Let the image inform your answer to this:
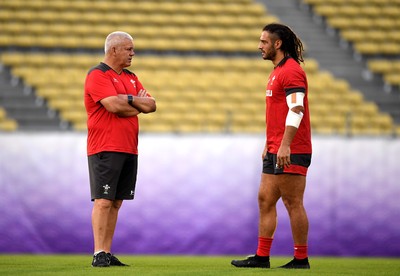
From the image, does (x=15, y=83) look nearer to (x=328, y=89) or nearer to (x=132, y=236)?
(x=328, y=89)

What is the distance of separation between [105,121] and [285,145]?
47.3 inches

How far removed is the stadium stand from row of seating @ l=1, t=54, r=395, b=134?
17 millimetres

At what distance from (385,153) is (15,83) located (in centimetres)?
746

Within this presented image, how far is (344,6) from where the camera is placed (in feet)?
57.3

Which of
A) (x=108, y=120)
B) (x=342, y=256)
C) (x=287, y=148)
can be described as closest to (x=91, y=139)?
(x=108, y=120)

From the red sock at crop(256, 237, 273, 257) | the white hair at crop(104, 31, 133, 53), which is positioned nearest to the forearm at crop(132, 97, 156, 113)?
the white hair at crop(104, 31, 133, 53)

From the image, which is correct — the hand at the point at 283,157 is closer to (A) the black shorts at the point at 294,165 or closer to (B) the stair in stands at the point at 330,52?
(A) the black shorts at the point at 294,165

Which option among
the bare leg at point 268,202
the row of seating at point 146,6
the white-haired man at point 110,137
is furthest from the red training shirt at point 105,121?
the row of seating at point 146,6

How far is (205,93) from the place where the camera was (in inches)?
550

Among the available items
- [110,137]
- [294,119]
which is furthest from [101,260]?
[294,119]

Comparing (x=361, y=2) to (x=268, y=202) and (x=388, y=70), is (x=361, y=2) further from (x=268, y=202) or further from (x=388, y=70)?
(x=268, y=202)

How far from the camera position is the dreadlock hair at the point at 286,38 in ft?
18.6

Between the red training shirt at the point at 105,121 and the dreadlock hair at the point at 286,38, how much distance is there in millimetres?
1096

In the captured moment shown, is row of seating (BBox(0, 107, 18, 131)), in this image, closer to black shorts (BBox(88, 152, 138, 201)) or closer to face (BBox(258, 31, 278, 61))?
black shorts (BBox(88, 152, 138, 201))
